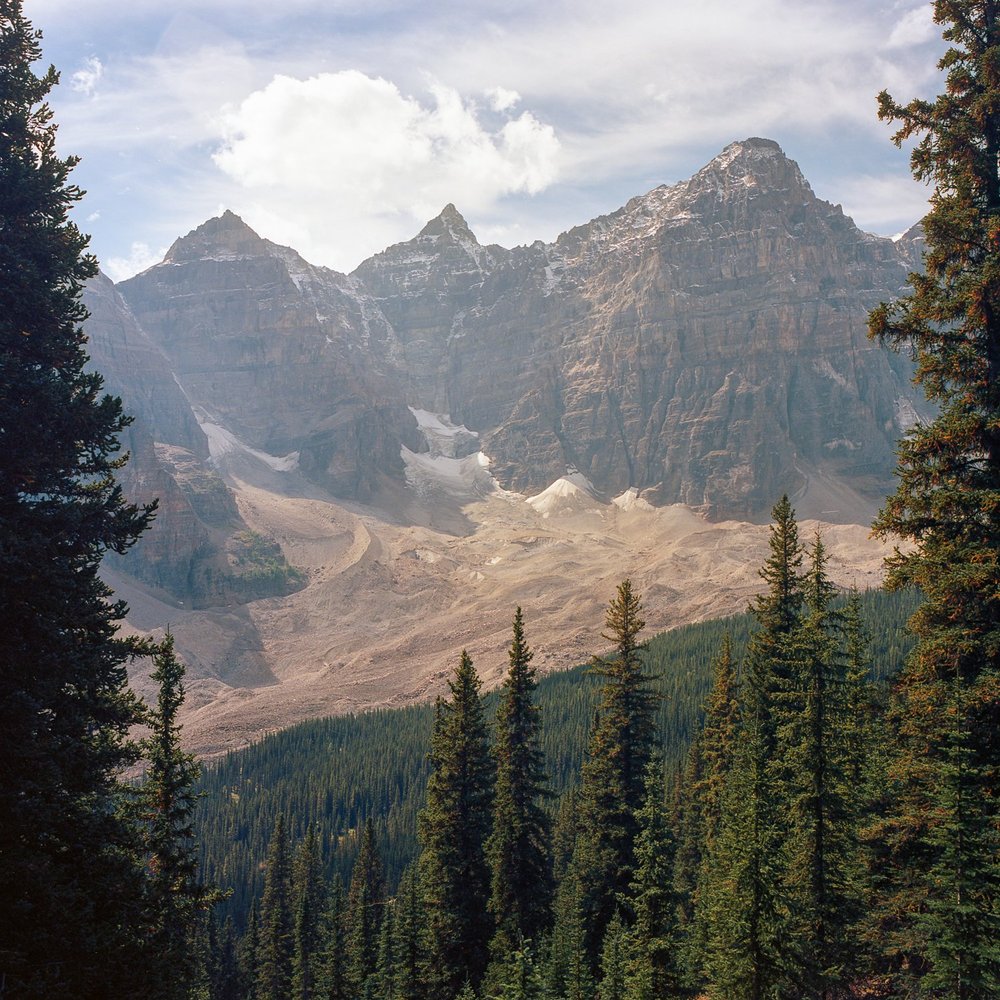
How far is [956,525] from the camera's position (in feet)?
48.2

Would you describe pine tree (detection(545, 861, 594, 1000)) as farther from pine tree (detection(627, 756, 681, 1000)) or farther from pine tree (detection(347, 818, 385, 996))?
pine tree (detection(347, 818, 385, 996))

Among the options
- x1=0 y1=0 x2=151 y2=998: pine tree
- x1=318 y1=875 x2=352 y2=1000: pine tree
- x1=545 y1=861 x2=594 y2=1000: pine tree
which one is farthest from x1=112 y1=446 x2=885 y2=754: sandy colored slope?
x1=0 y1=0 x2=151 y2=998: pine tree

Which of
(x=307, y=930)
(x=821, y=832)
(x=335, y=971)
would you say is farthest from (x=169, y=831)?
(x=307, y=930)

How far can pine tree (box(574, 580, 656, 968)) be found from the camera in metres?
27.8

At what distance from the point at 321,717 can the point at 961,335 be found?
134m

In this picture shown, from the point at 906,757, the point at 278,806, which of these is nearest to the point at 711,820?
the point at 906,757

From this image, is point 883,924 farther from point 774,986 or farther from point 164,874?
point 164,874

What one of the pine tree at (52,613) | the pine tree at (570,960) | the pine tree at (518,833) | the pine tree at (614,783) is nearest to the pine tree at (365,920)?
the pine tree at (518,833)

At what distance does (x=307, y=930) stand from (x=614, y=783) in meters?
27.7

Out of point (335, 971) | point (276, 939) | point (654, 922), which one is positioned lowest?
point (276, 939)

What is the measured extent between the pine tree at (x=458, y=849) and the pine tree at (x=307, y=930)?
15802 mm

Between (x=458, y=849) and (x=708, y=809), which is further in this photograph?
(x=708, y=809)

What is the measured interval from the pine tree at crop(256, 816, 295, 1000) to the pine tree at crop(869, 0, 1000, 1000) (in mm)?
41458

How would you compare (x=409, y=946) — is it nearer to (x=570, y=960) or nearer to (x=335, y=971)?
(x=335, y=971)
